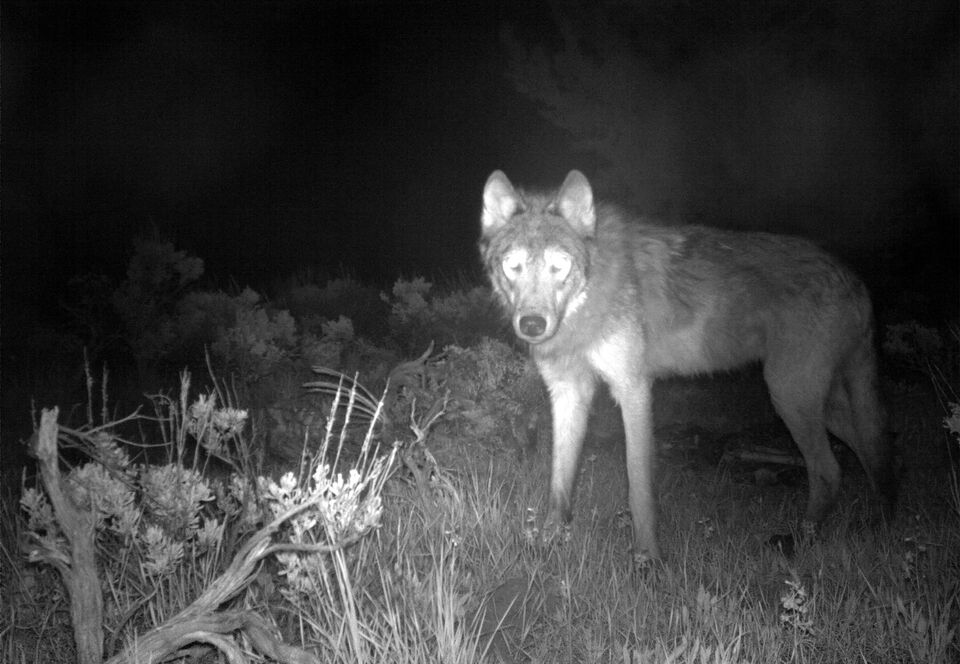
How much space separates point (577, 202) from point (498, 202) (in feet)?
1.52

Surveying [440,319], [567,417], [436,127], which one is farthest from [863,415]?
[436,127]

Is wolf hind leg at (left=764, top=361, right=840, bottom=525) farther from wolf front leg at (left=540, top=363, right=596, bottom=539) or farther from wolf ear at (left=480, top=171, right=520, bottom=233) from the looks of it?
wolf ear at (left=480, top=171, right=520, bottom=233)

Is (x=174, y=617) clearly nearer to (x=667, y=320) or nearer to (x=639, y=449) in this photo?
(x=639, y=449)

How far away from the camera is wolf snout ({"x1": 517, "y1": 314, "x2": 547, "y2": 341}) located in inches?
179

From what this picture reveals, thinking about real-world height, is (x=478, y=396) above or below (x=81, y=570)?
below

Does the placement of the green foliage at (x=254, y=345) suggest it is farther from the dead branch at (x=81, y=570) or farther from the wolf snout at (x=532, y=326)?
the dead branch at (x=81, y=570)

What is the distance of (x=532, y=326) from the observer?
179 inches

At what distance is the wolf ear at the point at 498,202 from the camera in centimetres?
513

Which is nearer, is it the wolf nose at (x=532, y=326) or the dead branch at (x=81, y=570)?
the dead branch at (x=81, y=570)

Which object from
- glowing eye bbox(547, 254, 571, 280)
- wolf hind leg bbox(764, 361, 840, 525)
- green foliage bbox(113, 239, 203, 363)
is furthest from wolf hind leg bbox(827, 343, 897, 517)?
green foliage bbox(113, 239, 203, 363)

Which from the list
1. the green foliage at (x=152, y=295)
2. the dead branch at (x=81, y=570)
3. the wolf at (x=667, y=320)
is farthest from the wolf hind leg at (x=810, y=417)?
the green foliage at (x=152, y=295)

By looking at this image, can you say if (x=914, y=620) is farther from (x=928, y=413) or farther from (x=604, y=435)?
(x=928, y=413)

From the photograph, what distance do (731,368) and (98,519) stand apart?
407cm

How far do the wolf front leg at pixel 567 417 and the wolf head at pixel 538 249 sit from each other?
0.52 m
